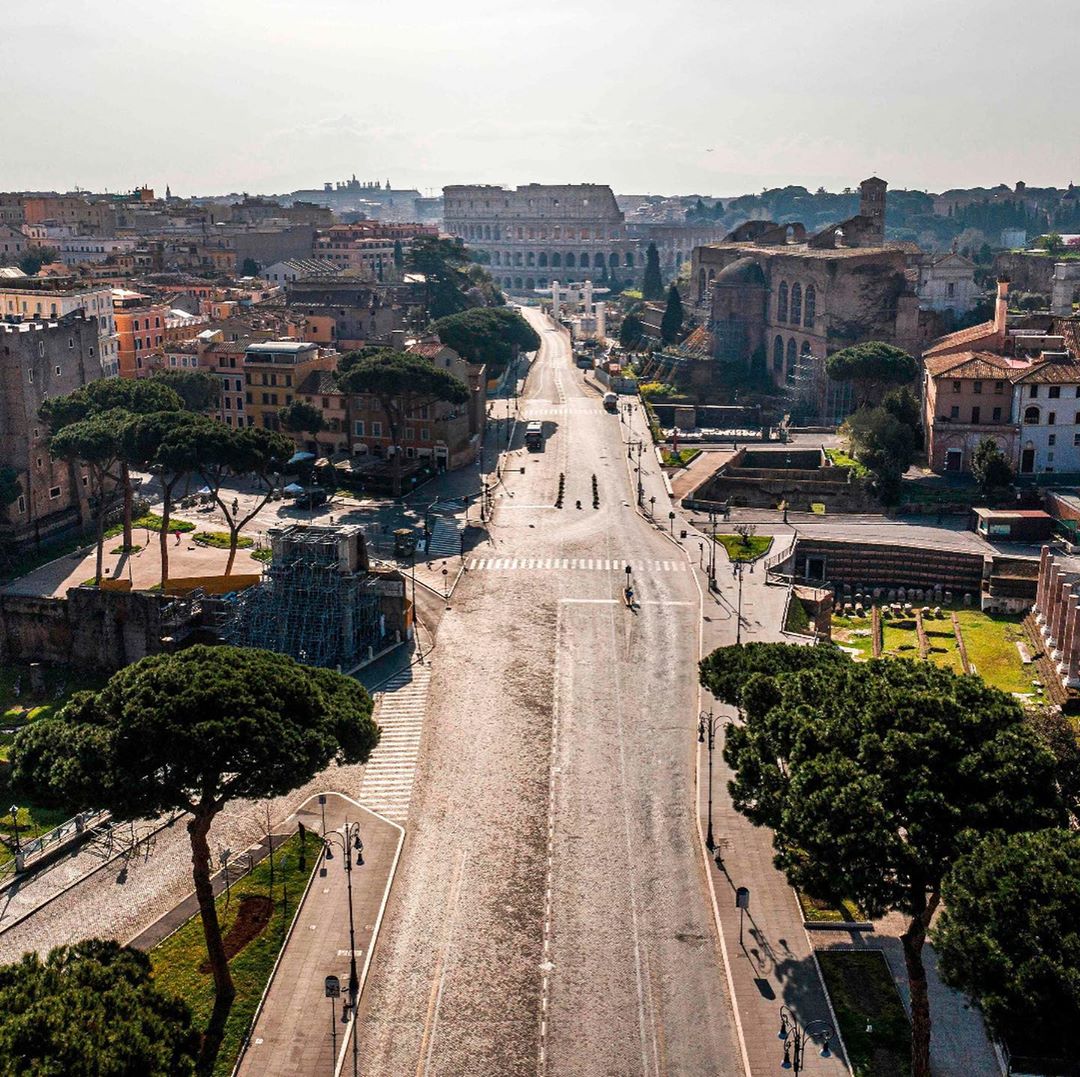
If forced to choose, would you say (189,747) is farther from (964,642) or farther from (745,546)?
(745,546)

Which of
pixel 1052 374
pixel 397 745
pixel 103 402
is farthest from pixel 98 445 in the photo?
pixel 1052 374

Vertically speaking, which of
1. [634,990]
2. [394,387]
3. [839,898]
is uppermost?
[394,387]

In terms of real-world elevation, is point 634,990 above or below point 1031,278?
below

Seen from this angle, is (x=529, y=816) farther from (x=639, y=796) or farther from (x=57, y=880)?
(x=57, y=880)

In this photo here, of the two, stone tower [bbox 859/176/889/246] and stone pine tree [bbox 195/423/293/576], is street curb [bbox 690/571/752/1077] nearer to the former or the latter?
stone pine tree [bbox 195/423/293/576]

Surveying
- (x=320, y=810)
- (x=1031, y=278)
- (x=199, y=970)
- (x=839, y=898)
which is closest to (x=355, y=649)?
(x=320, y=810)

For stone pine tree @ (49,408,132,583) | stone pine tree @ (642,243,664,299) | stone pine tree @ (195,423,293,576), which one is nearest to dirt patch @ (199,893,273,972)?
stone pine tree @ (195,423,293,576)

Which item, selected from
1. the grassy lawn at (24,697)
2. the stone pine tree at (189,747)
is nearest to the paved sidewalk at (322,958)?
the stone pine tree at (189,747)
